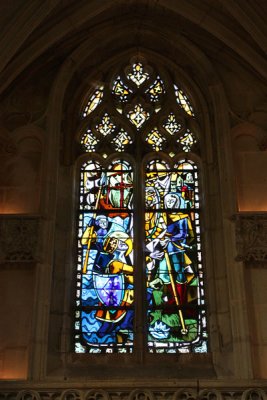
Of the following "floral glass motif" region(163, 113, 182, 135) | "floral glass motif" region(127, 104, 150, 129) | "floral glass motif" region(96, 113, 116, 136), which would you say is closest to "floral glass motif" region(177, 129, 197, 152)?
"floral glass motif" region(163, 113, 182, 135)

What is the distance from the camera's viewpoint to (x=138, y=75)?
462 inches

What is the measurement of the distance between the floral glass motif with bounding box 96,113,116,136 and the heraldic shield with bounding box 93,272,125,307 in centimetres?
240

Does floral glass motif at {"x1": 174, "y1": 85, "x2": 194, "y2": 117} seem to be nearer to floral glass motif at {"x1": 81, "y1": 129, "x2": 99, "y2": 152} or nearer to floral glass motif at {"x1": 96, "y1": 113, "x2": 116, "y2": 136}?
floral glass motif at {"x1": 96, "y1": 113, "x2": 116, "y2": 136}

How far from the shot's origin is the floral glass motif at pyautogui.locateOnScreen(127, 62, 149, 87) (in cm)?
1170

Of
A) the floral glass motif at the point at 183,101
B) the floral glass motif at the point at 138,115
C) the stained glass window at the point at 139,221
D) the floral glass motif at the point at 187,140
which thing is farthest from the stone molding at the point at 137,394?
the floral glass motif at the point at 183,101

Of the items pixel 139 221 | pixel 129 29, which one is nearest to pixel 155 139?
pixel 139 221

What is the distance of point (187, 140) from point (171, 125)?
36cm
